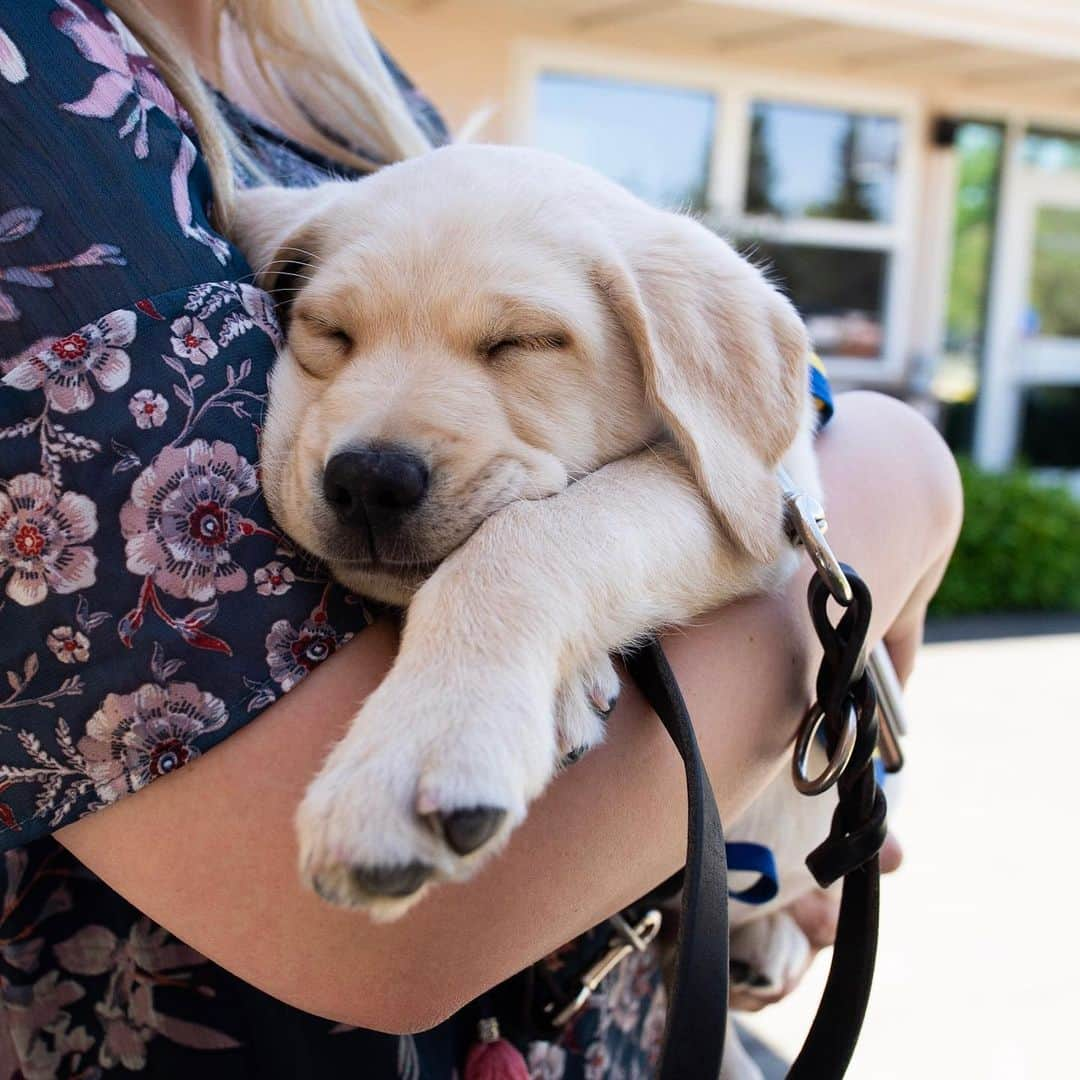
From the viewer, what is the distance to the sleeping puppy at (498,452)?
1076 millimetres

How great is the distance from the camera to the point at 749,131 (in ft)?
36.5

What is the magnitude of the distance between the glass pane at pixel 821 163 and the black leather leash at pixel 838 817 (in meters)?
10.5

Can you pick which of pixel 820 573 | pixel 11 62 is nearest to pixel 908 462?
pixel 820 573

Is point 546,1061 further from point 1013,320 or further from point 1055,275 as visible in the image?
point 1055,275

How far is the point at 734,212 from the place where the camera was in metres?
10.7

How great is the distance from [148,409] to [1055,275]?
44.6 ft

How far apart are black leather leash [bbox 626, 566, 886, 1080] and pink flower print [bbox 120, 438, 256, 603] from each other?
1.56 feet

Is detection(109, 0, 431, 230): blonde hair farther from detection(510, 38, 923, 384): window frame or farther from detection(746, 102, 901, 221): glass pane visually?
detection(746, 102, 901, 221): glass pane

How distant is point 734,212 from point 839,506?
9522mm

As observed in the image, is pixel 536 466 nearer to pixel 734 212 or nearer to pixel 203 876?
pixel 203 876

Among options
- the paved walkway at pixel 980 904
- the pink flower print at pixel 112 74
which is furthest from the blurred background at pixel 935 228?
the pink flower print at pixel 112 74

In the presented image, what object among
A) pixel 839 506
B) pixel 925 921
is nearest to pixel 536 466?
pixel 839 506

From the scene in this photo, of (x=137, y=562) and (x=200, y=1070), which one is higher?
(x=137, y=562)

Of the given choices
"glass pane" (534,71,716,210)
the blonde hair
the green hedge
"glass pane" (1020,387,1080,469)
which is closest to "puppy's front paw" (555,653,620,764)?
the blonde hair
